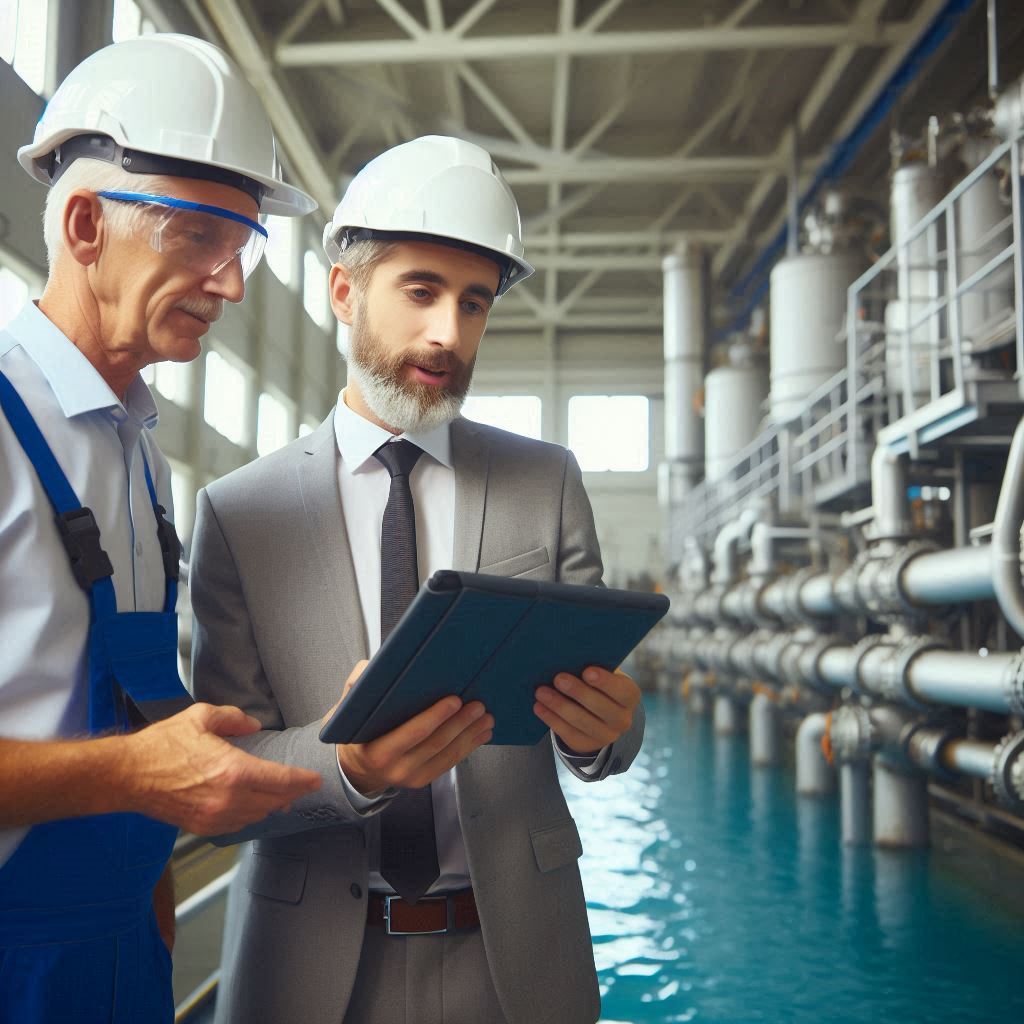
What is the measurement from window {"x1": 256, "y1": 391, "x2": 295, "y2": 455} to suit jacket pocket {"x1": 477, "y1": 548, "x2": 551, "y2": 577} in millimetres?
10068

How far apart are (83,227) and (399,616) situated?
0.70 m

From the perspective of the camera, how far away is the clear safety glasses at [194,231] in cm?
136

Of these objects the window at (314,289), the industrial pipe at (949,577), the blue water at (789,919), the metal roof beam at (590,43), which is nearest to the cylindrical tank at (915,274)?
the industrial pipe at (949,577)

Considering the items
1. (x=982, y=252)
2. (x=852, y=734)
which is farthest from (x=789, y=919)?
(x=982, y=252)

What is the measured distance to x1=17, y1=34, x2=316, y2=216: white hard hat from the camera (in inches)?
54.2

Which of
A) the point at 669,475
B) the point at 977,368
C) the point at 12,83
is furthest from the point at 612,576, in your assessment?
the point at 12,83

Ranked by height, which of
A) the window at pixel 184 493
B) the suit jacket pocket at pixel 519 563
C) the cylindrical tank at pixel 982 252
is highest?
the cylindrical tank at pixel 982 252

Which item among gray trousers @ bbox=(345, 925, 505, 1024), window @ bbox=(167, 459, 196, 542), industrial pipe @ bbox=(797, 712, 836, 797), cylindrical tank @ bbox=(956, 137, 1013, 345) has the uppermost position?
cylindrical tank @ bbox=(956, 137, 1013, 345)

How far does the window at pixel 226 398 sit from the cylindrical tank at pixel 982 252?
6.72m

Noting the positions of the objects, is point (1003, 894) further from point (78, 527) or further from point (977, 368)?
point (78, 527)

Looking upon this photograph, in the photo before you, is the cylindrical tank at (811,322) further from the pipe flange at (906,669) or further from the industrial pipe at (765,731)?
the pipe flange at (906,669)

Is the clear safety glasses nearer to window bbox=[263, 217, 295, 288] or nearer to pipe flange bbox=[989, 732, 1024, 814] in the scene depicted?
pipe flange bbox=[989, 732, 1024, 814]

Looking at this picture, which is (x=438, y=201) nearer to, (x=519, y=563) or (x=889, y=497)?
(x=519, y=563)

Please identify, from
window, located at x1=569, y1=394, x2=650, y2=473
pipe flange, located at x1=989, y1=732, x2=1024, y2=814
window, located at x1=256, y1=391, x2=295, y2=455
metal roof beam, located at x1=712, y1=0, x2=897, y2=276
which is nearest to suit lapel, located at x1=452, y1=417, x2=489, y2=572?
pipe flange, located at x1=989, y1=732, x2=1024, y2=814
